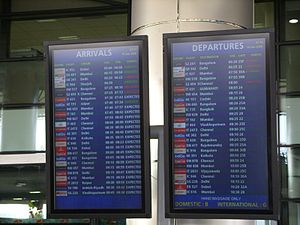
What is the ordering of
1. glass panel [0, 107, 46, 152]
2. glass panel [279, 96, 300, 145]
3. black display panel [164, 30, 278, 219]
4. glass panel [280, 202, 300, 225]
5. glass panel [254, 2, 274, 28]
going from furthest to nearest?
glass panel [0, 107, 46, 152] < glass panel [254, 2, 274, 28] < glass panel [279, 96, 300, 145] < glass panel [280, 202, 300, 225] < black display panel [164, 30, 278, 219]

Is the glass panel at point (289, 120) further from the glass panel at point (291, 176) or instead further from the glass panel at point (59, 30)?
the glass panel at point (59, 30)

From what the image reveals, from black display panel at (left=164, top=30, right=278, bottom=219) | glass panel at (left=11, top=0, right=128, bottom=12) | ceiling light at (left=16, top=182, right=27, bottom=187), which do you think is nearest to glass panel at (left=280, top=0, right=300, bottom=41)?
glass panel at (left=11, top=0, right=128, bottom=12)

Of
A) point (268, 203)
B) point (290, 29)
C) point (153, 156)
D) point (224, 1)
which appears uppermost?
point (290, 29)

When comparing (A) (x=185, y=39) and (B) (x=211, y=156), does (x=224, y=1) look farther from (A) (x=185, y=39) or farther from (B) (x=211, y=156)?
(B) (x=211, y=156)

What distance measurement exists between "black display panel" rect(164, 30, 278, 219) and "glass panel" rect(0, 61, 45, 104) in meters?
5.32

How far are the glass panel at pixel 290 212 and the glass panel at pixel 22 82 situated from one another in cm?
347

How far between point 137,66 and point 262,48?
630mm

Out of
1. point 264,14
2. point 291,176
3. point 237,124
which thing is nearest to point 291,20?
point 264,14

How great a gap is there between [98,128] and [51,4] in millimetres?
5730

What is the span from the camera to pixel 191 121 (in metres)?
2.94

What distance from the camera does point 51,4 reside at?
842cm

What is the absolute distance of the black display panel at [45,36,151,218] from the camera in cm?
298

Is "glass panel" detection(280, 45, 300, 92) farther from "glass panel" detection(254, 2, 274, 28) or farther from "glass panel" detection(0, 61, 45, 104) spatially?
"glass panel" detection(0, 61, 45, 104)

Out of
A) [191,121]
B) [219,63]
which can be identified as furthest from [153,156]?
[219,63]
